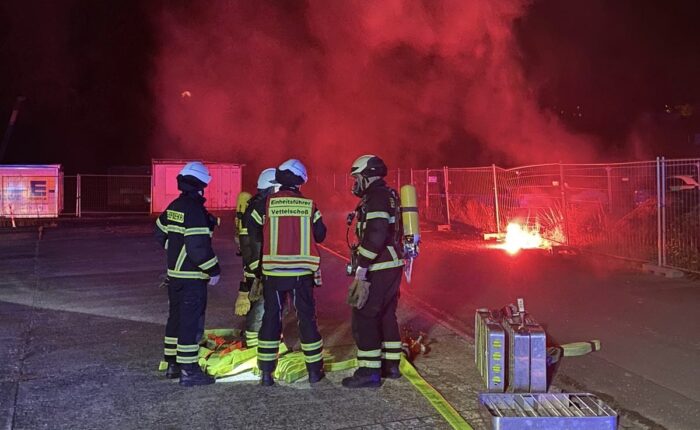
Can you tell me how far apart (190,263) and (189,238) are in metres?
0.22

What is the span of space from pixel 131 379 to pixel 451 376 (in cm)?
262

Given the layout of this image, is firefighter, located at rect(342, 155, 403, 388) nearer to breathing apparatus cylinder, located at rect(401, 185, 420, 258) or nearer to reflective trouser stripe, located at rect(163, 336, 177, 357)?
breathing apparatus cylinder, located at rect(401, 185, 420, 258)

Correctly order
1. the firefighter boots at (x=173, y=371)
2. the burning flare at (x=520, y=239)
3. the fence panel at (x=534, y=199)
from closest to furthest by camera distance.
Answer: the firefighter boots at (x=173, y=371) → the fence panel at (x=534, y=199) → the burning flare at (x=520, y=239)

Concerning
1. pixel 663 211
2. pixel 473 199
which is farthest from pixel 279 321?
pixel 473 199

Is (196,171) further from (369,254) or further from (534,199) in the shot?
(534,199)

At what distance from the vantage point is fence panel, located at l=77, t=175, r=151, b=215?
2506 cm

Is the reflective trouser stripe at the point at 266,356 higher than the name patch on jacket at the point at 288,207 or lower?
lower

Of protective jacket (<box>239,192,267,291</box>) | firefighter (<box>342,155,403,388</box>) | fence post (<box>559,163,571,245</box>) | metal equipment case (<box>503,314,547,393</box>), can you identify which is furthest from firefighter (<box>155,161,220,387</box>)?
fence post (<box>559,163,571,245</box>)

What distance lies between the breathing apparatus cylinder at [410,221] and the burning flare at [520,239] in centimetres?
802

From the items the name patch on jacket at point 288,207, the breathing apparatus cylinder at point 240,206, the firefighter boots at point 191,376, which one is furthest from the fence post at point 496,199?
the firefighter boots at point 191,376

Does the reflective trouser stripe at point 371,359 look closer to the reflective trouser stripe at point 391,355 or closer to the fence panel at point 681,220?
the reflective trouser stripe at point 391,355

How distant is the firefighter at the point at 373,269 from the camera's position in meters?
4.66

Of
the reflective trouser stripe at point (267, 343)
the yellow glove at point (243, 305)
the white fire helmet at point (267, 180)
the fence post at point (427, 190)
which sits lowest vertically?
the reflective trouser stripe at point (267, 343)

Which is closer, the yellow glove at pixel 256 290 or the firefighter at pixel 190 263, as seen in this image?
the firefighter at pixel 190 263
